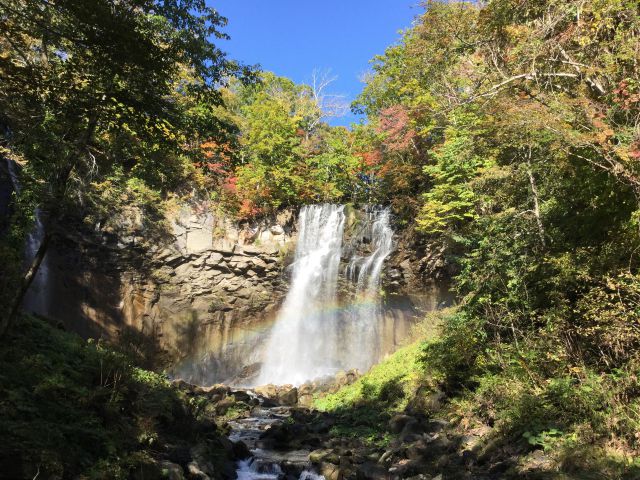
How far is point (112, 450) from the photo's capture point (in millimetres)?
5590

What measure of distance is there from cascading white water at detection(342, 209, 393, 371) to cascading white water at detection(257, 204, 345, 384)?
85cm

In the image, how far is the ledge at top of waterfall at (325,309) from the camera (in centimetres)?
2114

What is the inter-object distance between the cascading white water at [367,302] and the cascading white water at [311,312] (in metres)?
0.85

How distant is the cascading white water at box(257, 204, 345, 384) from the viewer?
21641 mm

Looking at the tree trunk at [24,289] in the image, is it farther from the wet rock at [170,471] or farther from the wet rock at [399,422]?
the wet rock at [399,422]

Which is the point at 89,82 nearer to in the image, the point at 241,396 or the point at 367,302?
the point at 241,396

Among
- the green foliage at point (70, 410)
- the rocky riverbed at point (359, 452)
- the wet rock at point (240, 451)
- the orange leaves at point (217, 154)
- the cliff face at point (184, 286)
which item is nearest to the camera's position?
the green foliage at point (70, 410)

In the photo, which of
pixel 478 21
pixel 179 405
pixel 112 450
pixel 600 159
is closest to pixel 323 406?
pixel 179 405

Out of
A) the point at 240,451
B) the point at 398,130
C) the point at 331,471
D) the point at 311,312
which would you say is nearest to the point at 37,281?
the point at 311,312

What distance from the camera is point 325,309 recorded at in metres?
22.2

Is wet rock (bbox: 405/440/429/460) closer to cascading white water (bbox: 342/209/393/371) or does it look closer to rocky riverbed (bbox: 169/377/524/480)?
rocky riverbed (bbox: 169/377/524/480)

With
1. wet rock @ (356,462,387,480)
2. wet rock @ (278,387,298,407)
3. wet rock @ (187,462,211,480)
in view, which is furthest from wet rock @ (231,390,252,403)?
wet rock @ (187,462,211,480)

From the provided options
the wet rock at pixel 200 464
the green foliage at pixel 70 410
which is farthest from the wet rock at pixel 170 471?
the wet rock at pixel 200 464

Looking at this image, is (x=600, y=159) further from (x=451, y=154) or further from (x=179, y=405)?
(x=179, y=405)
